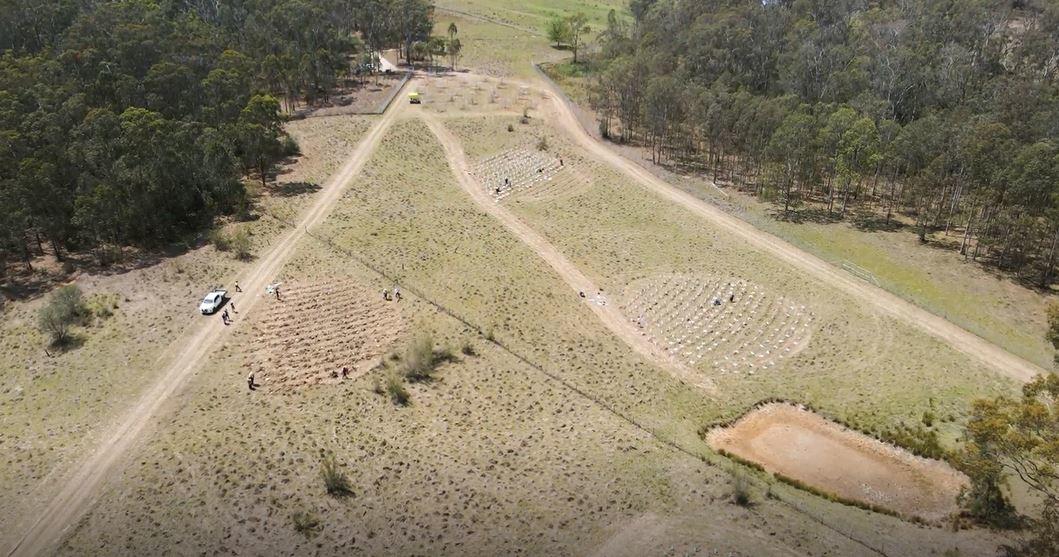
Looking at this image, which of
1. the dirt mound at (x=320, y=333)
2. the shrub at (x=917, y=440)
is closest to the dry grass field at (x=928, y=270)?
the shrub at (x=917, y=440)

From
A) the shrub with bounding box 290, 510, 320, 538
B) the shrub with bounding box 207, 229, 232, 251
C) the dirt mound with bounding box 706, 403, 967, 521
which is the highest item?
the shrub with bounding box 207, 229, 232, 251

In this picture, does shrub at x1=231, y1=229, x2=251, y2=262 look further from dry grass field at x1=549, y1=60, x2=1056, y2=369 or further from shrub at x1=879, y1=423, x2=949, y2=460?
shrub at x1=879, y1=423, x2=949, y2=460

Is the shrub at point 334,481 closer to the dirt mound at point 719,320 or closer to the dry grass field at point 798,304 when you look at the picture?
the dry grass field at point 798,304

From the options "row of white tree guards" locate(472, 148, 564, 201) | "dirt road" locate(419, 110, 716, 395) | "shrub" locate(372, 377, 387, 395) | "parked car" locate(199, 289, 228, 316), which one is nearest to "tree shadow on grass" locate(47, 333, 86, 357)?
"parked car" locate(199, 289, 228, 316)

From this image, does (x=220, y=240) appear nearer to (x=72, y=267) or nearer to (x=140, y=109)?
(x=72, y=267)

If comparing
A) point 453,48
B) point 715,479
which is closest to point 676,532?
point 715,479

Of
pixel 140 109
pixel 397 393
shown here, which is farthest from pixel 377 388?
pixel 140 109
